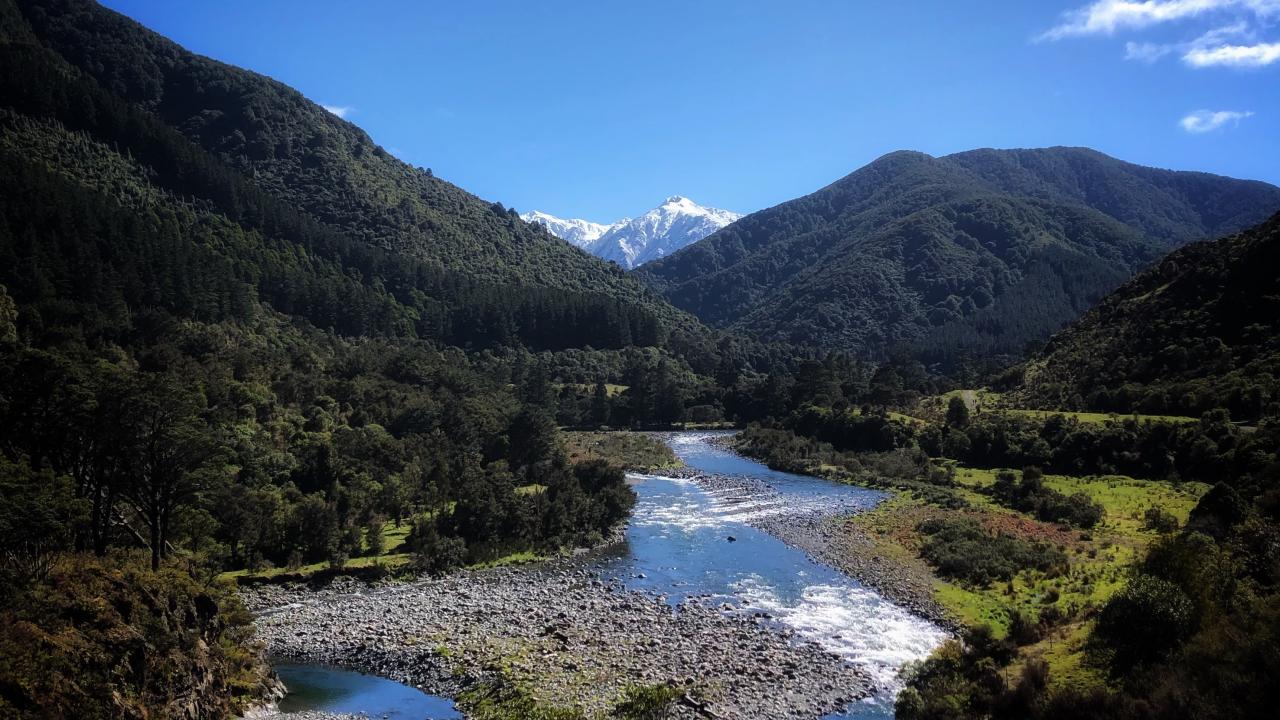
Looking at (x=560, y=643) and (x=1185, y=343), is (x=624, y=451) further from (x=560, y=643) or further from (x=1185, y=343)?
(x=1185, y=343)

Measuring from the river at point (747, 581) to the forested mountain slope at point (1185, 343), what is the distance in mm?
35907

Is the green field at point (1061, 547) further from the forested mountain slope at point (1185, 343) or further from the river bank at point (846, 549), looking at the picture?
the forested mountain slope at point (1185, 343)

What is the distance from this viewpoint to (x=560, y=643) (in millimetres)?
39406

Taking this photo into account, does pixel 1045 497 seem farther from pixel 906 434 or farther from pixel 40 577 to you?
pixel 40 577

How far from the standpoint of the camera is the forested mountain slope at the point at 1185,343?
80.1 m

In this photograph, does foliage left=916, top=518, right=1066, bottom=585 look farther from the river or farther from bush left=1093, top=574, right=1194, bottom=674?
bush left=1093, top=574, right=1194, bottom=674

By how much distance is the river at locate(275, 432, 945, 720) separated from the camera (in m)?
34.5

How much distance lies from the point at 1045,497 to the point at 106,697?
233 ft

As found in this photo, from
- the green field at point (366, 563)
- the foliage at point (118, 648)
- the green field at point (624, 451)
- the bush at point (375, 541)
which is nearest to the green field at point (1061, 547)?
the foliage at point (118, 648)

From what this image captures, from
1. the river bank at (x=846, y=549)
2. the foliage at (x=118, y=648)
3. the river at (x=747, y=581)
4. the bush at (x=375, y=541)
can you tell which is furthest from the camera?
the bush at (x=375, y=541)

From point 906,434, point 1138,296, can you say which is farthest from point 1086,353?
point 906,434

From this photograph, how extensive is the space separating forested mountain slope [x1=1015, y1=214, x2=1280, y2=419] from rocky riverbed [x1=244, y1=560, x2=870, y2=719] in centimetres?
6094

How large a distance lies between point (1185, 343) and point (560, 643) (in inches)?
3646

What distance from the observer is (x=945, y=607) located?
45.1 meters
